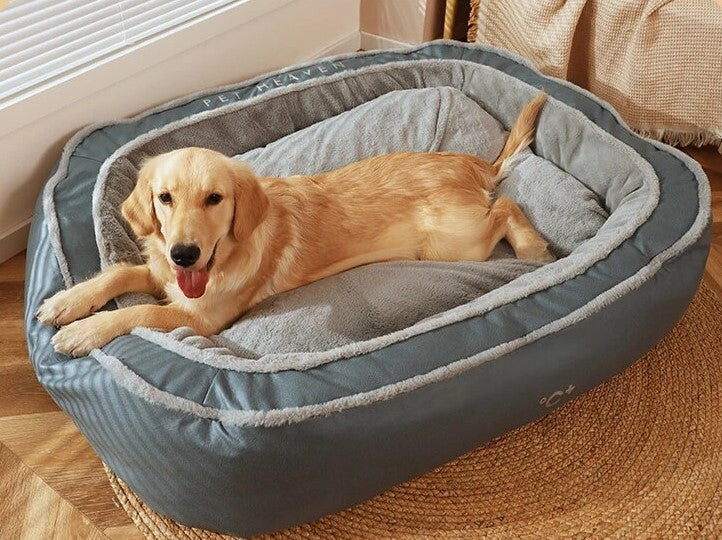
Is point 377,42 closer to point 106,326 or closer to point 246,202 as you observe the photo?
point 246,202

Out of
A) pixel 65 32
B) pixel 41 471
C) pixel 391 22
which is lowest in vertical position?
pixel 41 471

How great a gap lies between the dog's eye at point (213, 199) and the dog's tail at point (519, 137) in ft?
3.39

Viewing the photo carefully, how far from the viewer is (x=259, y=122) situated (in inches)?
98.0

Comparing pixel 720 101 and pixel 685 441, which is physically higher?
pixel 720 101

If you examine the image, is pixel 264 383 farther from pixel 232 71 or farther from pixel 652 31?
pixel 652 31

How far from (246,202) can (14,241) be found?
1.03 m

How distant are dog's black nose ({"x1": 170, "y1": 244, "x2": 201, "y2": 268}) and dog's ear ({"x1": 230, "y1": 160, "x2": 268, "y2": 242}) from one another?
142 mm

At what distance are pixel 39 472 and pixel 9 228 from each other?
0.89 m

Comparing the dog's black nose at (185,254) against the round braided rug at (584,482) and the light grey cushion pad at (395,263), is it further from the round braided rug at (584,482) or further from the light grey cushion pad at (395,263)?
the round braided rug at (584,482)

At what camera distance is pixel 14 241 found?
7.57 feet

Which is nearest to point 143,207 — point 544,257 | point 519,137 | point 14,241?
point 14,241

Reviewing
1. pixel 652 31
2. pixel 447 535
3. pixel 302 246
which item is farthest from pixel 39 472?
pixel 652 31

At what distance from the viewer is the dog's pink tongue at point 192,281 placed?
164cm

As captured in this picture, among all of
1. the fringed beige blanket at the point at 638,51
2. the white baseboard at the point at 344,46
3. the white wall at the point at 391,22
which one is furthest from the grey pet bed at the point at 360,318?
the white wall at the point at 391,22
